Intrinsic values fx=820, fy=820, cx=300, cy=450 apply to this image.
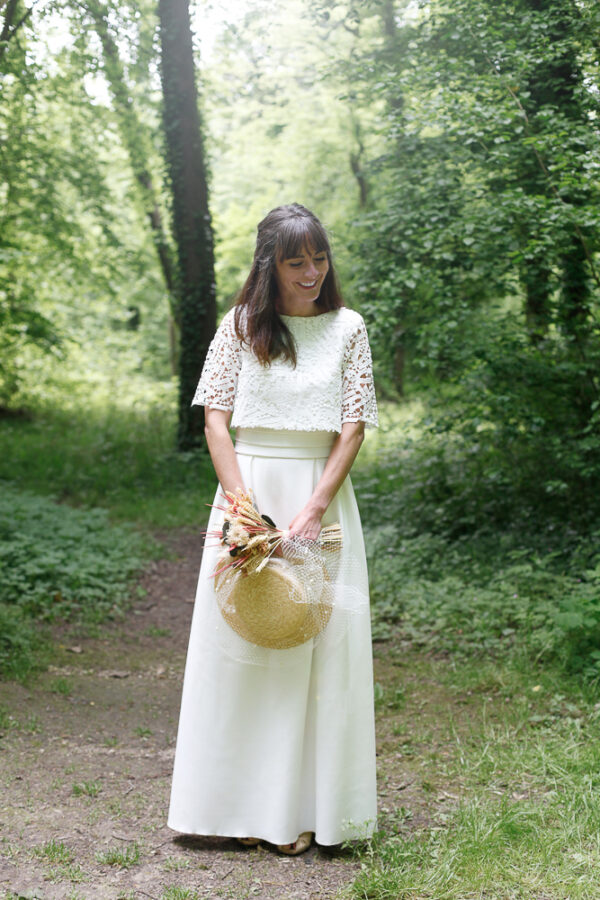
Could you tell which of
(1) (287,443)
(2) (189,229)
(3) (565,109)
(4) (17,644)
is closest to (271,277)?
(1) (287,443)

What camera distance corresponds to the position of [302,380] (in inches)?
113

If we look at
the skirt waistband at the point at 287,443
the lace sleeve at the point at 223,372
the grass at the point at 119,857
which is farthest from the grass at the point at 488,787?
the lace sleeve at the point at 223,372

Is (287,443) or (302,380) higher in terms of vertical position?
(302,380)

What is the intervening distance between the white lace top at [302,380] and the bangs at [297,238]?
0.25 m

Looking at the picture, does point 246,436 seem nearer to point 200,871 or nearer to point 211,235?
point 200,871

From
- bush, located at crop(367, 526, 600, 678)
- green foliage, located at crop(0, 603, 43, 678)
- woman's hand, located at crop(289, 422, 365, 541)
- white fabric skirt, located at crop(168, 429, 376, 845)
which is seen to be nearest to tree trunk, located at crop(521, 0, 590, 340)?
bush, located at crop(367, 526, 600, 678)

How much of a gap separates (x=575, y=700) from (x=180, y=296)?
774 centimetres

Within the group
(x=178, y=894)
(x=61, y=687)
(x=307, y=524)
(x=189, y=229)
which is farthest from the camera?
(x=189, y=229)

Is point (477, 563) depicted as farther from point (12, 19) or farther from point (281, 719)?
point (12, 19)

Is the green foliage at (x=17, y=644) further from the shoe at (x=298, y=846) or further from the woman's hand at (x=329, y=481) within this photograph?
the woman's hand at (x=329, y=481)

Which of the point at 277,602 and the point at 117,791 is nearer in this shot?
the point at 277,602

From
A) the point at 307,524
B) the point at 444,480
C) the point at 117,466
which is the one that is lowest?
the point at 117,466

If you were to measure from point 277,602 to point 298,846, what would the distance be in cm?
96

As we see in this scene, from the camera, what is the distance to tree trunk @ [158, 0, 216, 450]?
33.5 feet
